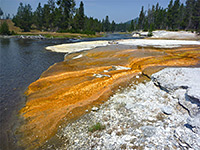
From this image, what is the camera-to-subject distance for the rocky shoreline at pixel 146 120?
213 inches

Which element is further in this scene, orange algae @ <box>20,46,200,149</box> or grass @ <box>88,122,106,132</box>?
orange algae @ <box>20,46,200,149</box>

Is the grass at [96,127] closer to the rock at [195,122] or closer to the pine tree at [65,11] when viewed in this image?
the rock at [195,122]

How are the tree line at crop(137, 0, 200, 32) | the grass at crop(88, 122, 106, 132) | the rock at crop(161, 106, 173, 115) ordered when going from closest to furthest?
the grass at crop(88, 122, 106, 132) → the rock at crop(161, 106, 173, 115) → the tree line at crop(137, 0, 200, 32)

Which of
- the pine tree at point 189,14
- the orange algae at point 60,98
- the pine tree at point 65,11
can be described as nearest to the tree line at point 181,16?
the pine tree at point 189,14

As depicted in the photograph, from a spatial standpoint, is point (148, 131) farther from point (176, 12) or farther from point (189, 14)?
point (176, 12)

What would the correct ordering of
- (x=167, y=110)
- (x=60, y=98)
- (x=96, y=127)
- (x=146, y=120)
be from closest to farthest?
(x=96, y=127) → (x=146, y=120) → (x=167, y=110) → (x=60, y=98)

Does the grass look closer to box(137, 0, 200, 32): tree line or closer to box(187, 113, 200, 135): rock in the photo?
box(187, 113, 200, 135): rock

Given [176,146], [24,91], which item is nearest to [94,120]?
[176,146]

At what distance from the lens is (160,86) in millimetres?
9758

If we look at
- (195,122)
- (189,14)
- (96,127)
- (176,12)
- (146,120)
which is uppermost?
(176,12)

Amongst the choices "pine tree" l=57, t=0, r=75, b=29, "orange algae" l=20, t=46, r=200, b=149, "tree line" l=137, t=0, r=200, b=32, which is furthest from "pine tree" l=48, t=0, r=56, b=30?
"orange algae" l=20, t=46, r=200, b=149

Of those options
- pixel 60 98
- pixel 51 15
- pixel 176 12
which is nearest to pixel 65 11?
pixel 51 15

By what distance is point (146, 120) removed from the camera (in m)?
6.73

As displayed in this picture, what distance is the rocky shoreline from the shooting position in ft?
17.7
